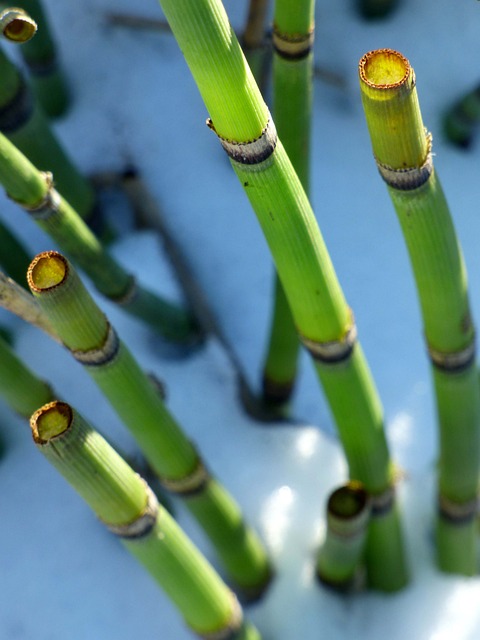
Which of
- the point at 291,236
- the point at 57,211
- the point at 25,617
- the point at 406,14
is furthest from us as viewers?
the point at 406,14

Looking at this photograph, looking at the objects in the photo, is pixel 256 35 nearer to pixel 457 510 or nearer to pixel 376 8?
pixel 376 8

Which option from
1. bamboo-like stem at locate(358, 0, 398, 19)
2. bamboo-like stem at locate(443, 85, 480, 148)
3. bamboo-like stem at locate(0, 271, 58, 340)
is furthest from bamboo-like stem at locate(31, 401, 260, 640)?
bamboo-like stem at locate(358, 0, 398, 19)

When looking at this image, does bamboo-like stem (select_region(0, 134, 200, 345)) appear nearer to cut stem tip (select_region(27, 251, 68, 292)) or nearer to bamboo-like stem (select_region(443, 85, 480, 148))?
cut stem tip (select_region(27, 251, 68, 292))

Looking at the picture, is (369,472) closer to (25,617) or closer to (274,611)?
(274,611)

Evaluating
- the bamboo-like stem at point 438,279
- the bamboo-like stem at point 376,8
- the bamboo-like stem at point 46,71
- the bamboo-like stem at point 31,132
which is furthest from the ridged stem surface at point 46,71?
the bamboo-like stem at point 438,279

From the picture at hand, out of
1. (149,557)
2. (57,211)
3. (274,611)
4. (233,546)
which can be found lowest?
(274,611)

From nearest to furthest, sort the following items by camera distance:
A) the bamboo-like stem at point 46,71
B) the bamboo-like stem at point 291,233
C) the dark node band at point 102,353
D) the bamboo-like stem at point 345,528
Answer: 1. the bamboo-like stem at point 291,233
2. the dark node band at point 102,353
3. the bamboo-like stem at point 345,528
4. the bamboo-like stem at point 46,71

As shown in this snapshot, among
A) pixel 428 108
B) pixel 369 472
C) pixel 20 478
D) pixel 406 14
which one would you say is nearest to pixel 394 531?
pixel 369 472

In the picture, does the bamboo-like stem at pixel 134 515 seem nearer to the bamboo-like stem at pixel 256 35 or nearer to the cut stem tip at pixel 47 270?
the cut stem tip at pixel 47 270
